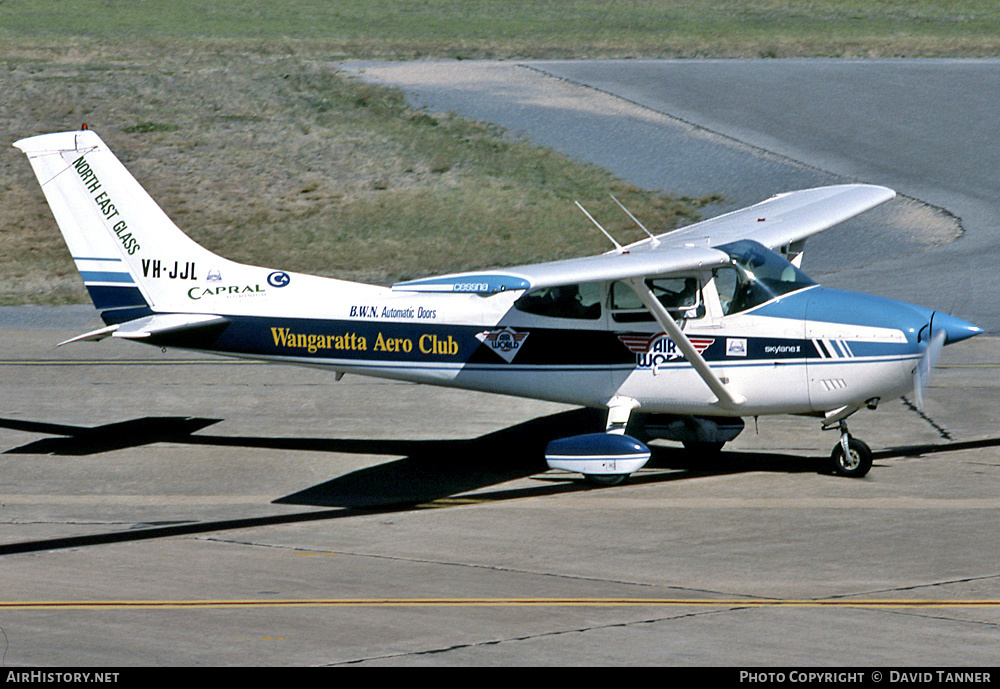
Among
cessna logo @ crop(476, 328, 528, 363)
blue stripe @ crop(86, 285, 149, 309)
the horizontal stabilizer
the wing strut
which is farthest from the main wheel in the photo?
blue stripe @ crop(86, 285, 149, 309)

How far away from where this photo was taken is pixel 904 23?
49.5m

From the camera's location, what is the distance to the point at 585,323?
13172 mm

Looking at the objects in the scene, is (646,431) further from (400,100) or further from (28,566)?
(400,100)

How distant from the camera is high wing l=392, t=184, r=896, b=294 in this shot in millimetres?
11031

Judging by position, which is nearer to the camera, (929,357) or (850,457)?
(929,357)

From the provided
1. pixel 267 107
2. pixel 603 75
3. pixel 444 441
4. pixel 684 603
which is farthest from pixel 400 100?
pixel 684 603

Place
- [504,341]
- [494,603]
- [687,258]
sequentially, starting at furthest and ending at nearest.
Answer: [504,341] → [687,258] → [494,603]

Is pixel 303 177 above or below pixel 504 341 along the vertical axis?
above

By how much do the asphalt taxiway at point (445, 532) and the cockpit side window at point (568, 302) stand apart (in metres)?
1.70

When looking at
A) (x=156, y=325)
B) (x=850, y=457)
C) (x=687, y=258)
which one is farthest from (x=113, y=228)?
(x=850, y=457)

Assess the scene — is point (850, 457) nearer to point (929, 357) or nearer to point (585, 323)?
point (929, 357)

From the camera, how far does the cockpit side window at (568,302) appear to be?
13125 mm

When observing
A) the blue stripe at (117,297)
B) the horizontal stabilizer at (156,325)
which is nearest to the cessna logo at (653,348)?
the horizontal stabilizer at (156,325)

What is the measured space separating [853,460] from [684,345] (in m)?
2.10
